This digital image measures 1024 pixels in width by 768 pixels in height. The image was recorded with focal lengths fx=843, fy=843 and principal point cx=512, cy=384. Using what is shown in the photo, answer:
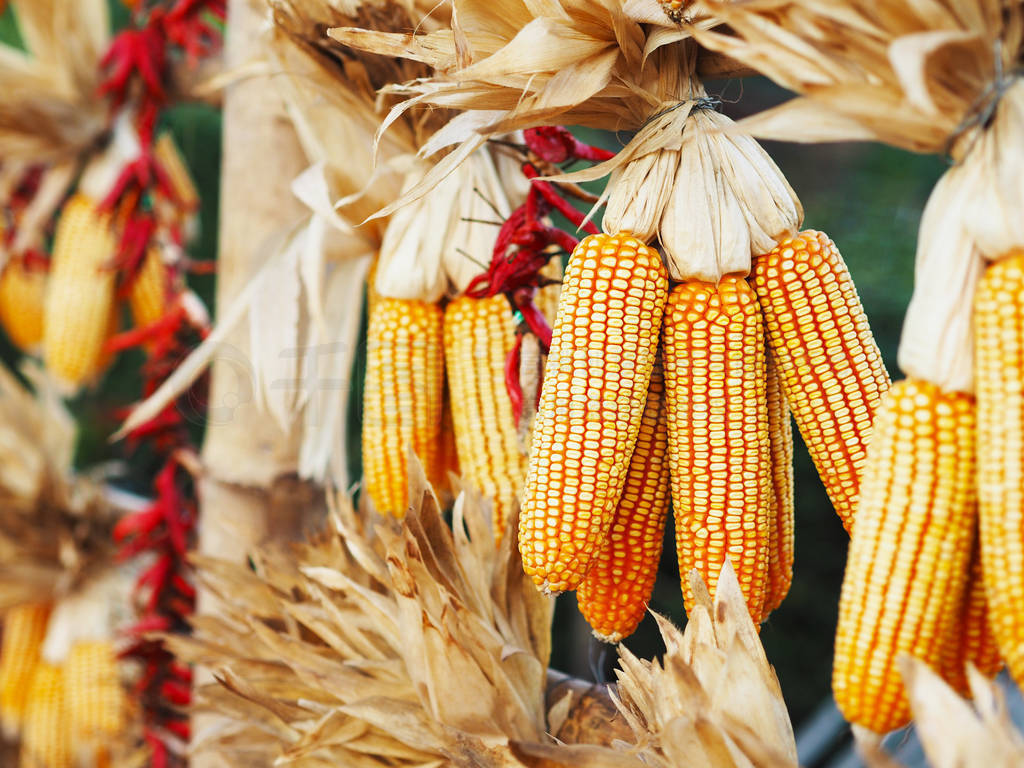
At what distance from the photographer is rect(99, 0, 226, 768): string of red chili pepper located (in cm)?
180

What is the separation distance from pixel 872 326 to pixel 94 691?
2.37 meters

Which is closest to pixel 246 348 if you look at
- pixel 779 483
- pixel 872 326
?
pixel 779 483

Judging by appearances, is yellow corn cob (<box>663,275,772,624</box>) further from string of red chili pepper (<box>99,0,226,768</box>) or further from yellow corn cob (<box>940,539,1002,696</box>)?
string of red chili pepper (<box>99,0,226,768</box>)

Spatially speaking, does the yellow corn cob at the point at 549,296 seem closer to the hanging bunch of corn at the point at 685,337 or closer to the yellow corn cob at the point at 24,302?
the hanging bunch of corn at the point at 685,337

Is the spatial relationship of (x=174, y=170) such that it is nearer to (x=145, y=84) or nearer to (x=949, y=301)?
(x=145, y=84)

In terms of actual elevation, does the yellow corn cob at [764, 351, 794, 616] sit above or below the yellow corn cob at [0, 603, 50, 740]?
above

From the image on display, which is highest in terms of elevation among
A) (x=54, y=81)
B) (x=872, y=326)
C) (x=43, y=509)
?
(x=54, y=81)

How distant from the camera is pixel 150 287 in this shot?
205 centimetres

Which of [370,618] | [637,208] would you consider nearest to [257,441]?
[370,618]

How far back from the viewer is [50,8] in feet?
6.40

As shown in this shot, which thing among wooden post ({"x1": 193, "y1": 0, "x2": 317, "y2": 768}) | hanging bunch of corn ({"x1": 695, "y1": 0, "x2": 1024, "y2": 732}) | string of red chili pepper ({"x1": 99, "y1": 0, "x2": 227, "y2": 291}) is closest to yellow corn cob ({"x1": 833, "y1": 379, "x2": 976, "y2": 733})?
hanging bunch of corn ({"x1": 695, "y1": 0, "x2": 1024, "y2": 732})

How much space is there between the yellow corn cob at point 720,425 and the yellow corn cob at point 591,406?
1.3 inches

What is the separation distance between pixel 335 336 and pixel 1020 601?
101 cm

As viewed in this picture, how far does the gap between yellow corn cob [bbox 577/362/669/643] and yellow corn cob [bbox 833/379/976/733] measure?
24cm
